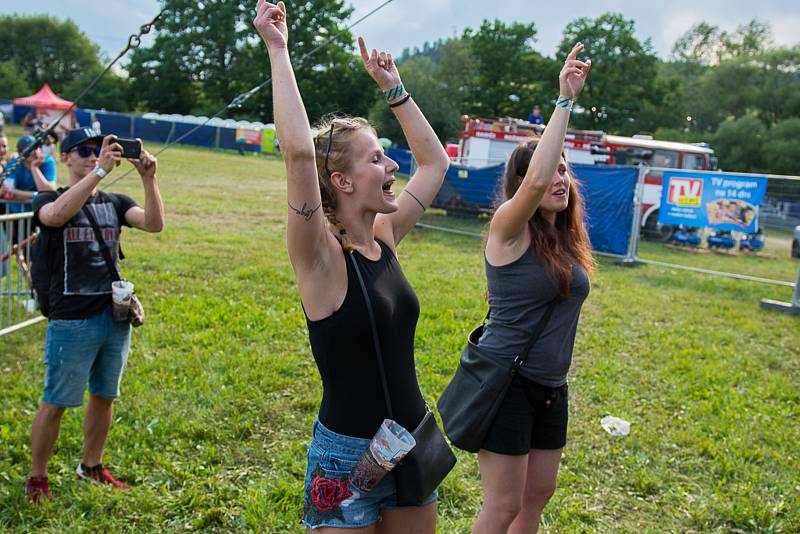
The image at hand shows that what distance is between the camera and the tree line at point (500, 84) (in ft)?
140

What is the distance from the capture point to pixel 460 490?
3.65 m

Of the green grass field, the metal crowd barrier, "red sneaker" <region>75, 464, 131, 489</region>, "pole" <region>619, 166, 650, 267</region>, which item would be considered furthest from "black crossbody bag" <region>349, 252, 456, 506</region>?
"pole" <region>619, 166, 650, 267</region>

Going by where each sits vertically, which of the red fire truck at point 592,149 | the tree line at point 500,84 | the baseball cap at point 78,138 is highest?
the tree line at point 500,84

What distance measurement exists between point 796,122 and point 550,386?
40590 millimetres

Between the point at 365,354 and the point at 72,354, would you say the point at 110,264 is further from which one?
the point at 365,354

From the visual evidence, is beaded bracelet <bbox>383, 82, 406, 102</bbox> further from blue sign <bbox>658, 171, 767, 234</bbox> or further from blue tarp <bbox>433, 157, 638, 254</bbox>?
blue tarp <bbox>433, 157, 638, 254</bbox>

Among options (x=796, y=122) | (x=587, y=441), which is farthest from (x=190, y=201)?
(x=796, y=122)

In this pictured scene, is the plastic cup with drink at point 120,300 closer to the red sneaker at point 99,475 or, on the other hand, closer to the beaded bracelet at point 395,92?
the red sneaker at point 99,475

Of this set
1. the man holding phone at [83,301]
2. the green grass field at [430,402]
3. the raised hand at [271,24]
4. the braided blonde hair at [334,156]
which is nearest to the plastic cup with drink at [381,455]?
the braided blonde hair at [334,156]

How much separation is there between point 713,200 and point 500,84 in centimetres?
4152

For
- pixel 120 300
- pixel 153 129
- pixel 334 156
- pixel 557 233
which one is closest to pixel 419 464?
pixel 334 156

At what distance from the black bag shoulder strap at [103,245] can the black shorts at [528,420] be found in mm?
2201

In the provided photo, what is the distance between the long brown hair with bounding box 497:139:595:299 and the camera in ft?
8.66

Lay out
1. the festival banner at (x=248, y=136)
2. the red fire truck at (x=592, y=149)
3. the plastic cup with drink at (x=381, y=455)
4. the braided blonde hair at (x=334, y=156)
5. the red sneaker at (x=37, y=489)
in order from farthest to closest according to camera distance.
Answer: the festival banner at (x=248, y=136) < the red fire truck at (x=592, y=149) < the red sneaker at (x=37, y=489) < the braided blonde hair at (x=334, y=156) < the plastic cup with drink at (x=381, y=455)
